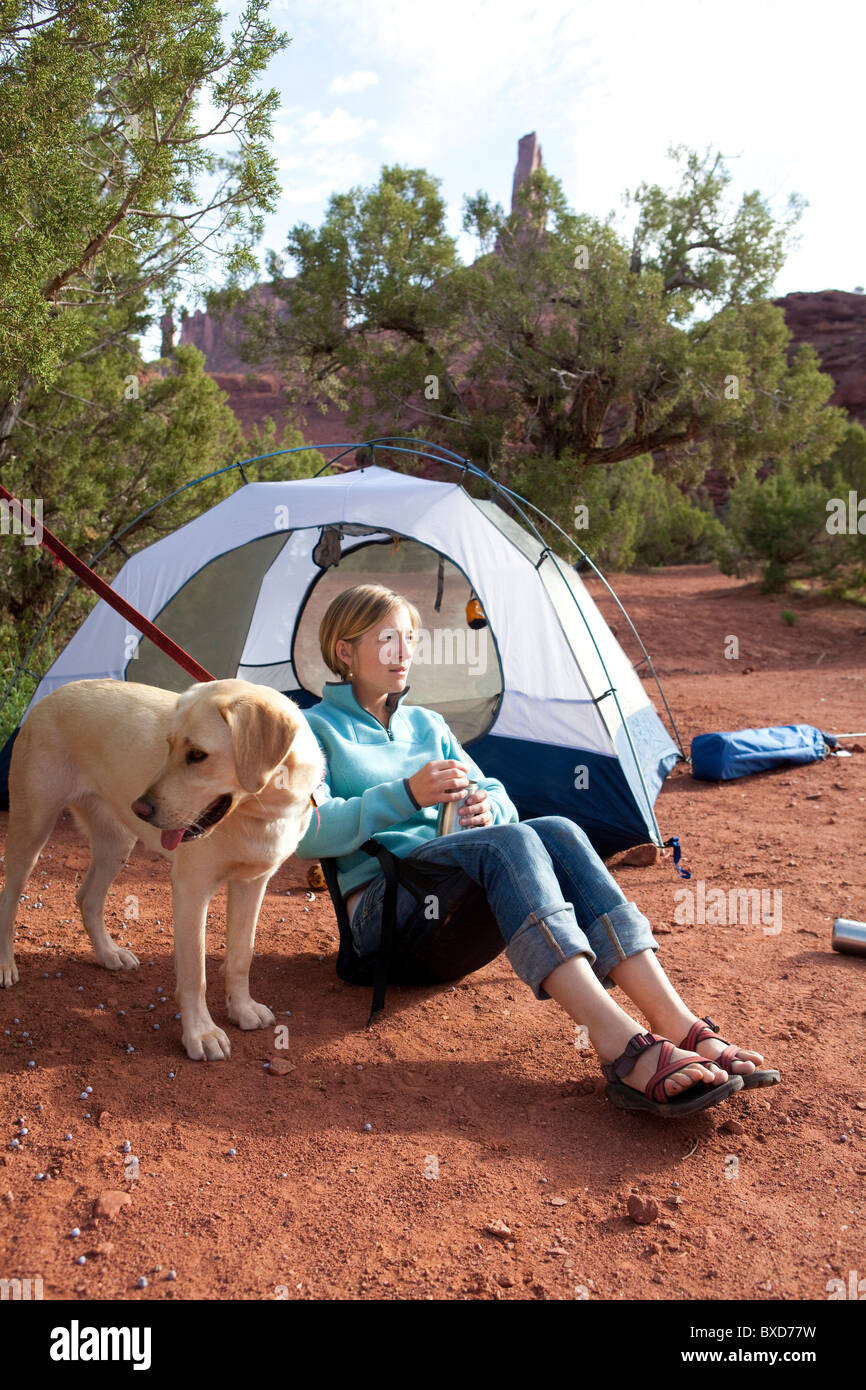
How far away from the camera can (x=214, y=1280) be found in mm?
1892

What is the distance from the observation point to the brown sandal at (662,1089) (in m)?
2.33

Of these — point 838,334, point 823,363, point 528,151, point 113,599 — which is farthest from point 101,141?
point 528,151

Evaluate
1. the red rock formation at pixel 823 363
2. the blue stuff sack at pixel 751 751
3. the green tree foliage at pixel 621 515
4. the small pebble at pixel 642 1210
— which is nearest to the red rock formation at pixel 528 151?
the red rock formation at pixel 823 363

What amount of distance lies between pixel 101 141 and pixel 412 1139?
13.6 feet

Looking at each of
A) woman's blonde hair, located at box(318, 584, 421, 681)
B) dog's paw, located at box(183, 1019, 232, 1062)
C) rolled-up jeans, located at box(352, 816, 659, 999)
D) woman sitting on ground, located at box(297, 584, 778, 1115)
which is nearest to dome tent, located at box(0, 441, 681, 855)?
woman sitting on ground, located at box(297, 584, 778, 1115)

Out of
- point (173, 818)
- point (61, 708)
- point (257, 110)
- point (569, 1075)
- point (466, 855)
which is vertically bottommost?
point (569, 1075)

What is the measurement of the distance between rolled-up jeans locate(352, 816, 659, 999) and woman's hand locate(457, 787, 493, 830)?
4.2 inches

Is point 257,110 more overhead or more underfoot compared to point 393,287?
more underfoot

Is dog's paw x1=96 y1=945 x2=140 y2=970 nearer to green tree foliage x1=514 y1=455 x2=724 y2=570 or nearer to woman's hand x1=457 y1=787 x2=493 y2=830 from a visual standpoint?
woman's hand x1=457 y1=787 x2=493 y2=830

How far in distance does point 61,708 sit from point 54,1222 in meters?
1.53

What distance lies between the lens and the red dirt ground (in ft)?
6.43
